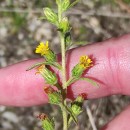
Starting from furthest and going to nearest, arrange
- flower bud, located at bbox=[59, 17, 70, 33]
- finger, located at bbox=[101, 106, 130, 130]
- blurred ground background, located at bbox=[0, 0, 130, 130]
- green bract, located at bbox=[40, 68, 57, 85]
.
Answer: blurred ground background, located at bbox=[0, 0, 130, 130], finger, located at bbox=[101, 106, 130, 130], green bract, located at bbox=[40, 68, 57, 85], flower bud, located at bbox=[59, 17, 70, 33]

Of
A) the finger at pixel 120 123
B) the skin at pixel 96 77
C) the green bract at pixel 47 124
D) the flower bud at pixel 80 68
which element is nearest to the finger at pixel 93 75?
the skin at pixel 96 77

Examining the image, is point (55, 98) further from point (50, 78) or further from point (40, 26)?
point (40, 26)

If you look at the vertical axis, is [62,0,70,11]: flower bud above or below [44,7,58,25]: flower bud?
above

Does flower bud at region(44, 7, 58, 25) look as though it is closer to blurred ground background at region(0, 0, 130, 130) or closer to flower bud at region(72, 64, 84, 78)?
flower bud at region(72, 64, 84, 78)

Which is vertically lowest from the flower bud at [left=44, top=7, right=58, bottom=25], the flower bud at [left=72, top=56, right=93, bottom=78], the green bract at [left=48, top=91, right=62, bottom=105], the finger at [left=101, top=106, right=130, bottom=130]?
the finger at [left=101, top=106, right=130, bottom=130]

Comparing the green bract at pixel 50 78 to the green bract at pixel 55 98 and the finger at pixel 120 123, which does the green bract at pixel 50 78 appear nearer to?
the green bract at pixel 55 98

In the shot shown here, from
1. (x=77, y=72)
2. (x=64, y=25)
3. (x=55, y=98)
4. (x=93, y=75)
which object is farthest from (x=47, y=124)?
(x=93, y=75)

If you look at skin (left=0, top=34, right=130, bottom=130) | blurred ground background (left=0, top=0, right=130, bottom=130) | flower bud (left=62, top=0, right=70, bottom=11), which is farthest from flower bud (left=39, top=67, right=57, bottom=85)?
blurred ground background (left=0, top=0, right=130, bottom=130)

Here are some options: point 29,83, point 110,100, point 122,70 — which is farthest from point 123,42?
point 110,100
